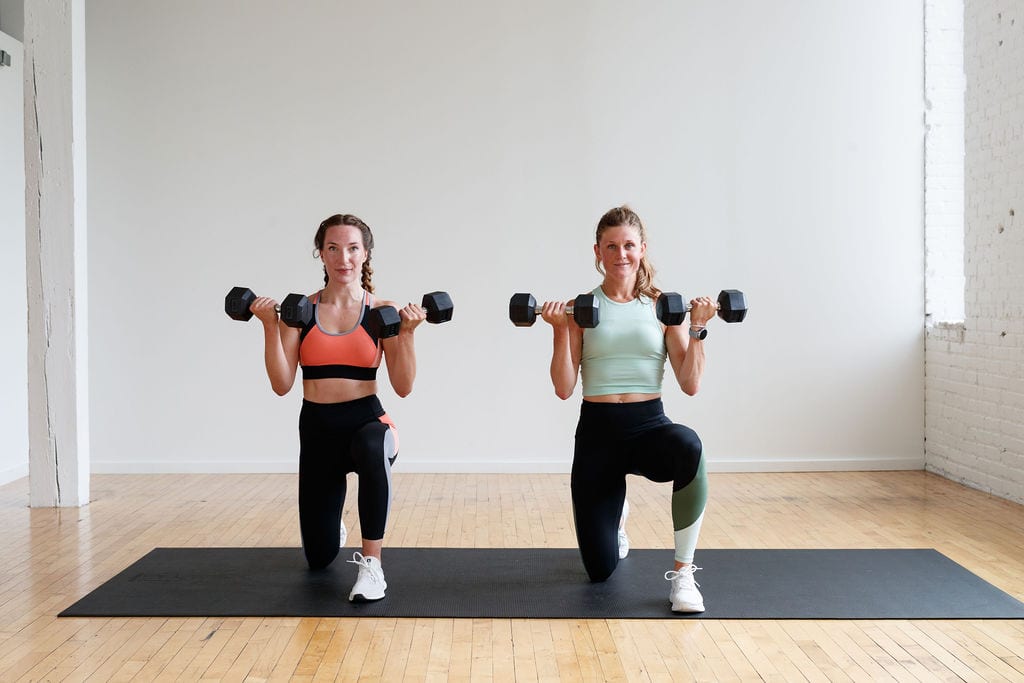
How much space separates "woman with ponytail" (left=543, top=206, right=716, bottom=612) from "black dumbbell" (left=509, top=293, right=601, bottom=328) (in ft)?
0.25

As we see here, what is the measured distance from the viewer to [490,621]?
303 centimetres

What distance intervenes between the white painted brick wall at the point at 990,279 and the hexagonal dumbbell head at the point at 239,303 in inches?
139

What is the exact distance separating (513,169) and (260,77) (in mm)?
1523

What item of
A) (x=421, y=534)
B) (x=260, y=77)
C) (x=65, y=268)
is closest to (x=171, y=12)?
(x=260, y=77)

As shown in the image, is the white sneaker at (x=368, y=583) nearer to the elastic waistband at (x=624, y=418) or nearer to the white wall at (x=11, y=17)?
the elastic waistband at (x=624, y=418)

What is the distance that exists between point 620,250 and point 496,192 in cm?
256

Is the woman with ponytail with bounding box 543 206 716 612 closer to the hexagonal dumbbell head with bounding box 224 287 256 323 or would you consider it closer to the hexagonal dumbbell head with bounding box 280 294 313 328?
the hexagonal dumbbell head with bounding box 280 294 313 328

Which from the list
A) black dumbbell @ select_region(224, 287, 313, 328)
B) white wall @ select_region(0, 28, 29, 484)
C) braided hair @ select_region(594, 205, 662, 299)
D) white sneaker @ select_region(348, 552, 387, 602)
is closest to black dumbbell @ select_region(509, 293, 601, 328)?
braided hair @ select_region(594, 205, 662, 299)

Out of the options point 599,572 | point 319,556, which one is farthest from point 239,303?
point 599,572

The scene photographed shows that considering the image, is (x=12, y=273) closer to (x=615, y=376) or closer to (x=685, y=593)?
(x=615, y=376)

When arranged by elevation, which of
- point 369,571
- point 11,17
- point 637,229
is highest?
point 11,17

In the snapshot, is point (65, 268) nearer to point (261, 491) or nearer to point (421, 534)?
point (261, 491)

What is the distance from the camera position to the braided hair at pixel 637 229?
3387 mm

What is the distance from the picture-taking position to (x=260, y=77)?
229 inches
